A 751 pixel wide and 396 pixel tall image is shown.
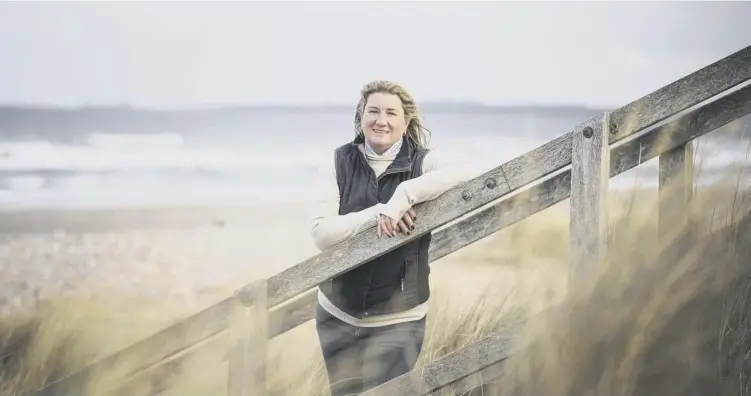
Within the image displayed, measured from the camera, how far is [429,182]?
2428 millimetres

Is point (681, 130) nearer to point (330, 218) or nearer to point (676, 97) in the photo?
point (676, 97)

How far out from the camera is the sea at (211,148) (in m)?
2.50

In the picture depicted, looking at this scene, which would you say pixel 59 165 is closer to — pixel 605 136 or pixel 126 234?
pixel 126 234

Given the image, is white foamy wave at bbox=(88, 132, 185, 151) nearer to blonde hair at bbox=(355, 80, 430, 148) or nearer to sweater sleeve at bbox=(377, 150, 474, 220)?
blonde hair at bbox=(355, 80, 430, 148)

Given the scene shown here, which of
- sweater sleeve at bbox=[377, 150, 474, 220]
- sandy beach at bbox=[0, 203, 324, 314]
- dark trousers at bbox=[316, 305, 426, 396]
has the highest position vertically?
sweater sleeve at bbox=[377, 150, 474, 220]

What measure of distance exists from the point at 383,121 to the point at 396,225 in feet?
0.95

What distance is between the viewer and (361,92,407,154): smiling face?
8.00ft

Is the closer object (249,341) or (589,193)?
(589,193)

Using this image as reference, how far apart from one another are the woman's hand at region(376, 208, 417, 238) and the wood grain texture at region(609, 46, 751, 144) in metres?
0.58

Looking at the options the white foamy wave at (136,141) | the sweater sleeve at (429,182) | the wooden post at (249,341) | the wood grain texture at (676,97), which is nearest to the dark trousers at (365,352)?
the wooden post at (249,341)

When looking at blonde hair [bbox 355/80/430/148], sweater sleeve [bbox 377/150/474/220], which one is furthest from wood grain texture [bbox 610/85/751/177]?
blonde hair [bbox 355/80/430/148]

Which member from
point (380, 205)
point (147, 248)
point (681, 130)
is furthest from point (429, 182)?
point (147, 248)

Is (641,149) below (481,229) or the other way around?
the other way around

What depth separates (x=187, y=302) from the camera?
255 cm
